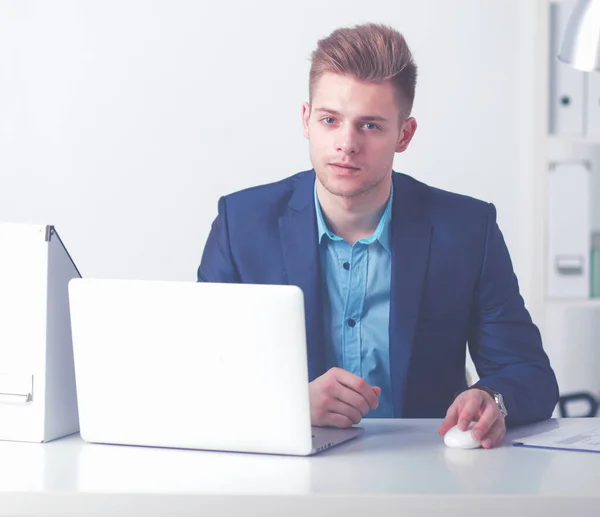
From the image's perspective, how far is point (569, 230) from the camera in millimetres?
2951

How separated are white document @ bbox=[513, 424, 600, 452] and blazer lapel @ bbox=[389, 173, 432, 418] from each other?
0.43 meters

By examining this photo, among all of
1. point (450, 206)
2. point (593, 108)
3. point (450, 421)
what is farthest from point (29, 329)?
point (593, 108)

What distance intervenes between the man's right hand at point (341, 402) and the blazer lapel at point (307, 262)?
0.44 metres

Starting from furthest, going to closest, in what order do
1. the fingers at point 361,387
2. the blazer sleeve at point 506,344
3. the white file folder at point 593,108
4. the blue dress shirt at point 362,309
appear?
the white file folder at point 593,108 → the blue dress shirt at point 362,309 → the blazer sleeve at point 506,344 → the fingers at point 361,387

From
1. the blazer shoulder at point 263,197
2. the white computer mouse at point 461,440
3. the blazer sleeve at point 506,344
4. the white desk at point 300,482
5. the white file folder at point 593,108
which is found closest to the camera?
the white desk at point 300,482

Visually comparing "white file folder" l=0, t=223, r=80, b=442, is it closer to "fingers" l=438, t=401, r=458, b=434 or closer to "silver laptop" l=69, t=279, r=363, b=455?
"silver laptop" l=69, t=279, r=363, b=455

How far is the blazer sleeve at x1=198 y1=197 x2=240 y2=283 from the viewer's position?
201 centimetres

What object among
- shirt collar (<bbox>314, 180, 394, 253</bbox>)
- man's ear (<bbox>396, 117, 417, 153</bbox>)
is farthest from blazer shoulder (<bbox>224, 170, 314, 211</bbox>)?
man's ear (<bbox>396, 117, 417, 153</bbox>)

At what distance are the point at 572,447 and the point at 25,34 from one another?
271 cm

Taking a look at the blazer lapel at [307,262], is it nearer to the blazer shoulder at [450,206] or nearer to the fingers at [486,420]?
the blazer shoulder at [450,206]

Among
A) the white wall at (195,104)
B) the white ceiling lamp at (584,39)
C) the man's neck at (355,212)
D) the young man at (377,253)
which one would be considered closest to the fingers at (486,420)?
the young man at (377,253)

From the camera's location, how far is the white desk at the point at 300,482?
3.51 feet

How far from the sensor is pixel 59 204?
3365mm

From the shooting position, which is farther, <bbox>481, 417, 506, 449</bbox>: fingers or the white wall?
the white wall
